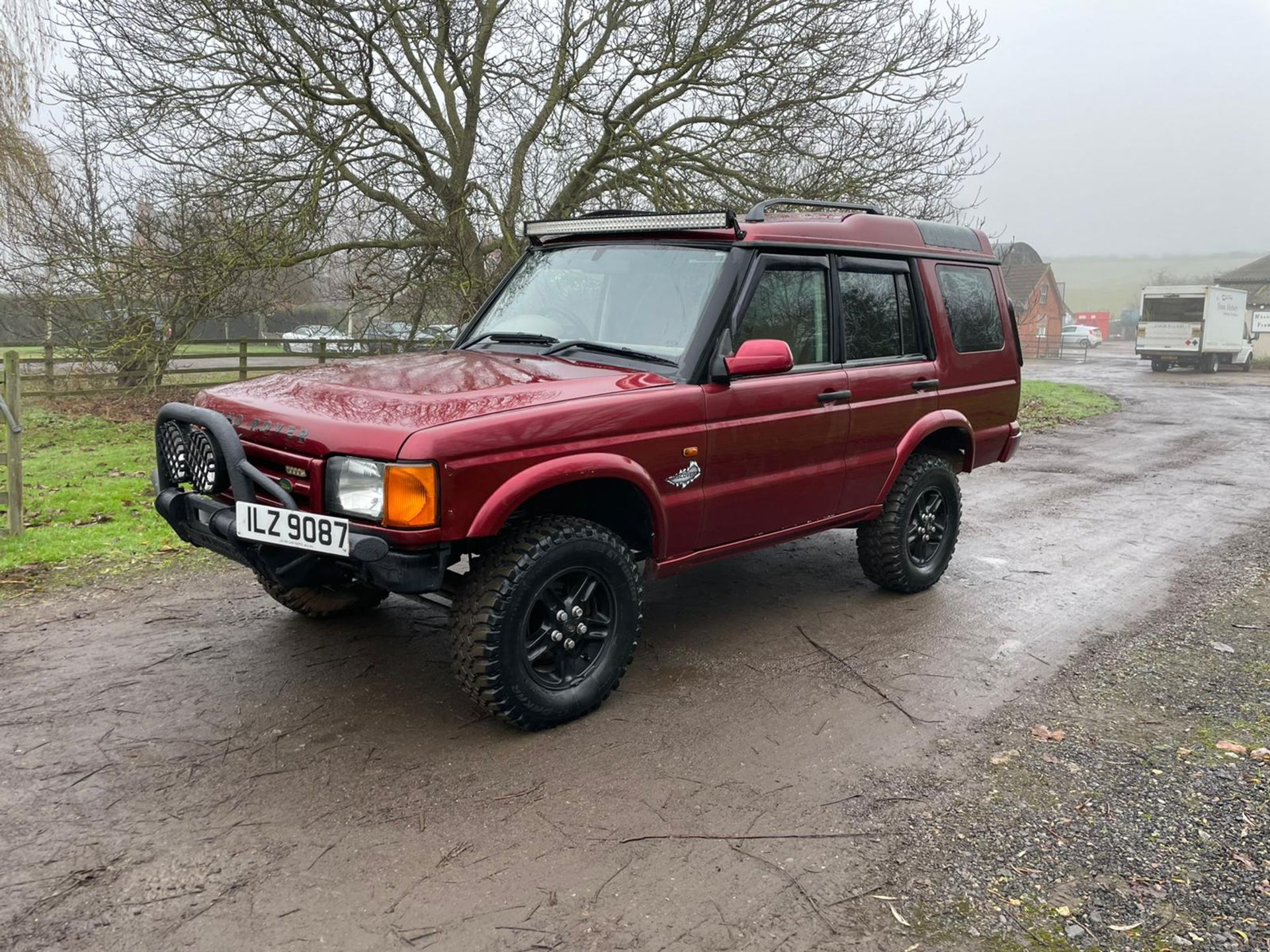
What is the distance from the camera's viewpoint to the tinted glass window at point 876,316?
15.7ft

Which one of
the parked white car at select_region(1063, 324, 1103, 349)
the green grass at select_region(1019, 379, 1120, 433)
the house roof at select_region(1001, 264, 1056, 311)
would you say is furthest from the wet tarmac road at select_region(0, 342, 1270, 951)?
the house roof at select_region(1001, 264, 1056, 311)

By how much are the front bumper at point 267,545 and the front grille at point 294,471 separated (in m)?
0.05

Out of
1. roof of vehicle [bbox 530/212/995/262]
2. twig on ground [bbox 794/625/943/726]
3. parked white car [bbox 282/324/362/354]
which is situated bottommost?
twig on ground [bbox 794/625/943/726]

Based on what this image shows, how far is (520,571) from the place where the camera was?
3371mm

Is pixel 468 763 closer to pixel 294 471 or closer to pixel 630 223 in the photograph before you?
pixel 294 471

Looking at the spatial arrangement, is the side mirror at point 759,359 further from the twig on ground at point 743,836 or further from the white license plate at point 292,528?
the twig on ground at point 743,836

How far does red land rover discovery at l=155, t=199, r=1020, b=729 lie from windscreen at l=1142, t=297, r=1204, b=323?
100 ft

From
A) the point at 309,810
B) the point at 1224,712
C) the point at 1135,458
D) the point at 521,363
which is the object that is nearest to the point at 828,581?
the point at 1224,712

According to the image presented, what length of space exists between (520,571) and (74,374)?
1260cm

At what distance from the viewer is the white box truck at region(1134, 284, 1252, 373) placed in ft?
100

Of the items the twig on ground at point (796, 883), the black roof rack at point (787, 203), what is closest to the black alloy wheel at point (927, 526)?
the black roof rack at point (787, 203)

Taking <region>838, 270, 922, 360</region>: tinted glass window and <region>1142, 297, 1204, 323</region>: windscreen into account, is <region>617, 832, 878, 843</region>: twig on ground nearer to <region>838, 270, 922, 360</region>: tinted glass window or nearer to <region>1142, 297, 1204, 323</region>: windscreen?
<region>838, 270, 922, 360</region>: tinted glass window

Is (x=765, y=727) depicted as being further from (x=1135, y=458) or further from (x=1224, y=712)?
(x=1135, y=458)

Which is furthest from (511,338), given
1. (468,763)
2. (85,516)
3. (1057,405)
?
(1057,405)
